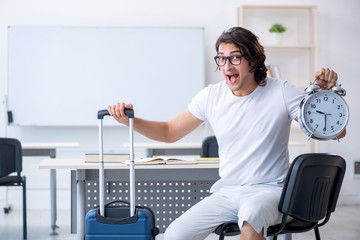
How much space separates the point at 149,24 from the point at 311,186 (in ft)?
13.5

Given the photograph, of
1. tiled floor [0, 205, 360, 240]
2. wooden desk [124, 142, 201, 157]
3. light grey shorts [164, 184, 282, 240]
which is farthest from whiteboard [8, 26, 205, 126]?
light grey shorts [164, 184, 282, 240]

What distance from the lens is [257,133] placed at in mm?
2166

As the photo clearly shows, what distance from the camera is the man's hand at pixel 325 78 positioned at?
6.77ft

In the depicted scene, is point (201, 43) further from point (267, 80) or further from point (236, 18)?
point (267, 80)

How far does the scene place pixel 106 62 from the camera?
5.83 metres

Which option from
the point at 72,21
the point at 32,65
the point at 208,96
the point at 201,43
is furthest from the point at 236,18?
the point at 208,96

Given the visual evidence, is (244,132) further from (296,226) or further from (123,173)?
(123,173)

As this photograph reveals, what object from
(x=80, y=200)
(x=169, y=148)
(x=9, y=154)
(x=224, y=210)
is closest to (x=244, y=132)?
(x=224, y=210)

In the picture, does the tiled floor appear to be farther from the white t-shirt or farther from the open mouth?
the open mouth

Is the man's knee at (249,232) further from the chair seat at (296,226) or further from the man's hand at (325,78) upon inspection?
the man's hand at (325,78)

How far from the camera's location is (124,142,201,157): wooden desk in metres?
4.74

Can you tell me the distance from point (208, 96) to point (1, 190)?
4.19 metres

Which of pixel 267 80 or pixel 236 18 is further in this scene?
pixel 236 18

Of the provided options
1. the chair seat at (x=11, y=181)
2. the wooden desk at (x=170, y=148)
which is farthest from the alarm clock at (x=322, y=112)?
the chair seat at (x=11, y=181)
